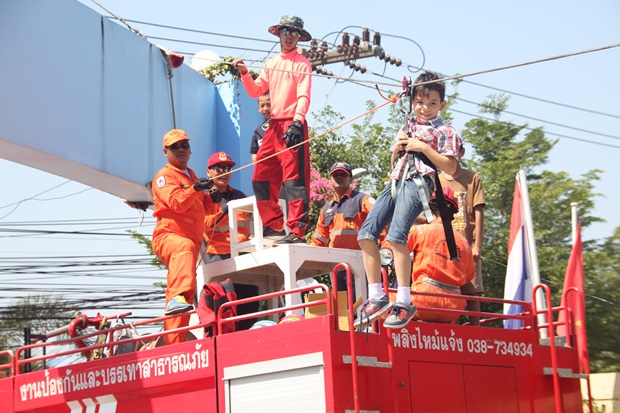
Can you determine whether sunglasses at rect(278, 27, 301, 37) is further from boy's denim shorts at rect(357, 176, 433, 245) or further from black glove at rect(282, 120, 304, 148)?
boy's denim shorts at rect(357, 176, 433, 245)

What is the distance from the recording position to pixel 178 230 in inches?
384

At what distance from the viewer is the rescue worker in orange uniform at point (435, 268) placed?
→ 8492 millimetres

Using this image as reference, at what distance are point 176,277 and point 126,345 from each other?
30.5 inches

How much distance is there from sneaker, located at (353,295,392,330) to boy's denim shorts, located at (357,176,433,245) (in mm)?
463

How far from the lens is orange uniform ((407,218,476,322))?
8500mm

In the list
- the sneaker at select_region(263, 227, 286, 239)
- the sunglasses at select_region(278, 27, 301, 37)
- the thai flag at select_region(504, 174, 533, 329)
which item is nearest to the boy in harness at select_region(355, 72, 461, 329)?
the sneaker at select_region(263, 227, 286, 239)

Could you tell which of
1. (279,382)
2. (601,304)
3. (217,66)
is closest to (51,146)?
(217,66)

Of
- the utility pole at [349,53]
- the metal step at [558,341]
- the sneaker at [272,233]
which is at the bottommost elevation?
the metal step at [558,341]

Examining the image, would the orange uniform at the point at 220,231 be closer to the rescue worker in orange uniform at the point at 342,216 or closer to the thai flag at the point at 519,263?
the rescue worker in orange uniform at the point at 342,216

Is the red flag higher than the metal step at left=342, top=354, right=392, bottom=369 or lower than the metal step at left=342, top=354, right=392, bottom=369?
higher

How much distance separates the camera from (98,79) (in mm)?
11633

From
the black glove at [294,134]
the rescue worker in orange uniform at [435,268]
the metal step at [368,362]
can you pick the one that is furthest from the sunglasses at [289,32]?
the metal step at [368,362]

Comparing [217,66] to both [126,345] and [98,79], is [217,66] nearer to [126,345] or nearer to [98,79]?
[98,79]

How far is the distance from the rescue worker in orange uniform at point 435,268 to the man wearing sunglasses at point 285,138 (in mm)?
1714
